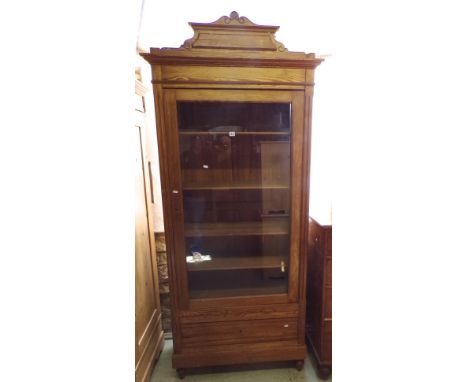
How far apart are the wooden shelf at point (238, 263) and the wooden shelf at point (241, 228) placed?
0.50 ft

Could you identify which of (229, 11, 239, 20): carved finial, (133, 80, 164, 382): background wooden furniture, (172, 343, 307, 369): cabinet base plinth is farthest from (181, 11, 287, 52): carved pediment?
(172, 343, 307, 369): cabinet base plinth

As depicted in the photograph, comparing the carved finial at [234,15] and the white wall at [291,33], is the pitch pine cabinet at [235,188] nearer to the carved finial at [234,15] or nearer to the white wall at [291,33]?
the carved finial at [234,15]

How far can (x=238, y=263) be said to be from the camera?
4.58ft

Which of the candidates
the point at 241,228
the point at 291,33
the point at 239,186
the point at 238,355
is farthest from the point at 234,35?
the point at 238,355

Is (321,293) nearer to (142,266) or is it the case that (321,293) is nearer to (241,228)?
(241,228)

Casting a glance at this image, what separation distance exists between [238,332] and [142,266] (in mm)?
592

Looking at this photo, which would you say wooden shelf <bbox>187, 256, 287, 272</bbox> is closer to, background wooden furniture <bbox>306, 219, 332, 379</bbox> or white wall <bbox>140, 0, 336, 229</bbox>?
background wooden furniture <bbox>306, 219, 332, 379</bbox>

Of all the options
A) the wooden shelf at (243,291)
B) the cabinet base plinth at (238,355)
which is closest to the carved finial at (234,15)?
the wooden shelf at (243,291)

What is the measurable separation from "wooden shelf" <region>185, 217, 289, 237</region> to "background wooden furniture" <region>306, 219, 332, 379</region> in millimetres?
165
